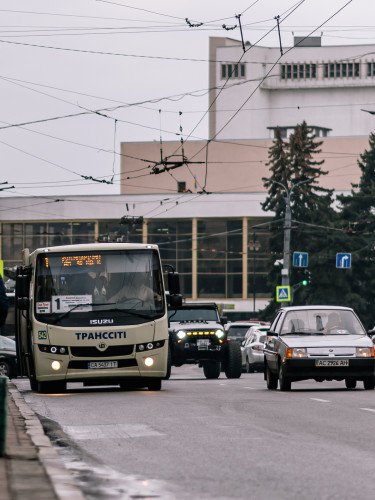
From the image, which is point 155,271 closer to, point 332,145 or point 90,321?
point 90,321

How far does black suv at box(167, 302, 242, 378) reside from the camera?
3853 cm

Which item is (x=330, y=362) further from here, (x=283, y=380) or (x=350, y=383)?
(x=350, y=383)

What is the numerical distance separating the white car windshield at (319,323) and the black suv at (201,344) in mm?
11344

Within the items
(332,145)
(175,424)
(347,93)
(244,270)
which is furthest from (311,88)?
(175,424)

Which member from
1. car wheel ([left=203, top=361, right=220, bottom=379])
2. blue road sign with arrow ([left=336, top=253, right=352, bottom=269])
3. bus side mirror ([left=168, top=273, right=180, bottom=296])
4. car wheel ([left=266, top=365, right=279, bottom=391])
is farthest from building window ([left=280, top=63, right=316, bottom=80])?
bus side mirror ([left=168, top=273, right=180, bottom=296])

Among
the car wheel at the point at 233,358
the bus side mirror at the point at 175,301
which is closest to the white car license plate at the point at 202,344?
the car wheel at the point at 233,358

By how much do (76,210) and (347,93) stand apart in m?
27.2

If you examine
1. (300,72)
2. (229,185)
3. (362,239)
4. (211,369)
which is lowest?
(211,369)

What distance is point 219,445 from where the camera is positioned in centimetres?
1399

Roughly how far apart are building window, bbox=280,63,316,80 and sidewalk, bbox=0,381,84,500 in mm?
116843

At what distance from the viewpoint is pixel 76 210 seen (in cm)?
11750

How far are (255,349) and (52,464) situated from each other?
37.6 m

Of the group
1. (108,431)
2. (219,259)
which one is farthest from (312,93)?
(108,431)

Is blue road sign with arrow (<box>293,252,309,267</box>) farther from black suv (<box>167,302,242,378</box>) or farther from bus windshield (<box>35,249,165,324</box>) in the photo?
bus windshield (<box>35,249,165,324</box>)
